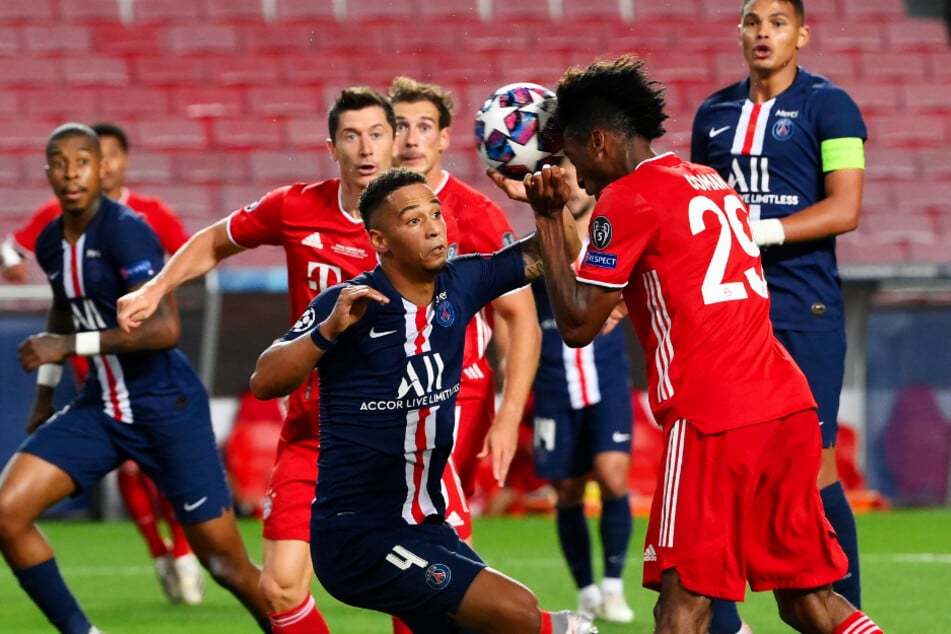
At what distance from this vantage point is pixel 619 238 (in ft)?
14.3

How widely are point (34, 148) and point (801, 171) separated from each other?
34.5ft

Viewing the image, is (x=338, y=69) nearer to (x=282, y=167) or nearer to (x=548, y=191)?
(x=282, y=167)

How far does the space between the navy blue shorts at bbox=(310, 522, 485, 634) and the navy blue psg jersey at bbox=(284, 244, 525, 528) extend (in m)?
0.05

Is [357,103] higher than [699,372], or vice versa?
[357,103]

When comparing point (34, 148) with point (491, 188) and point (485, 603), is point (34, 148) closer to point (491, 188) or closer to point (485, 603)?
point (491, 188)

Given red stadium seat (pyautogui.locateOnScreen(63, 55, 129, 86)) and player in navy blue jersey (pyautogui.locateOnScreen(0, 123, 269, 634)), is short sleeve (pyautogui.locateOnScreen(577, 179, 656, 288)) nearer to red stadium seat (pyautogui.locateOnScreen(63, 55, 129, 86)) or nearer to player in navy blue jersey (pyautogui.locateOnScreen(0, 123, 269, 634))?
player in navy blue jersey (pyautogui.locateOnScreen(0, 123, 269, 634))

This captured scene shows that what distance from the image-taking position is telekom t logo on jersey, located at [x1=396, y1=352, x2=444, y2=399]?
473cm

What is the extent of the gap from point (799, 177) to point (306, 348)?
211 centimetres

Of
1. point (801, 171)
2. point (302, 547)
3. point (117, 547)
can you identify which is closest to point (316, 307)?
point (302, 547)

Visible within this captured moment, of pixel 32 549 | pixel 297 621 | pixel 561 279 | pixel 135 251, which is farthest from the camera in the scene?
pixel 135 251

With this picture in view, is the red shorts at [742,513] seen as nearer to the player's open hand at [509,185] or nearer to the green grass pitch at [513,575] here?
the player's open hand at [509,185]

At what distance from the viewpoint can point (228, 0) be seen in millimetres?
16656

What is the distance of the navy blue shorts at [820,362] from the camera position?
5.66 metres

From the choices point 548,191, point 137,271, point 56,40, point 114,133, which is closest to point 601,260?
point 548,191
